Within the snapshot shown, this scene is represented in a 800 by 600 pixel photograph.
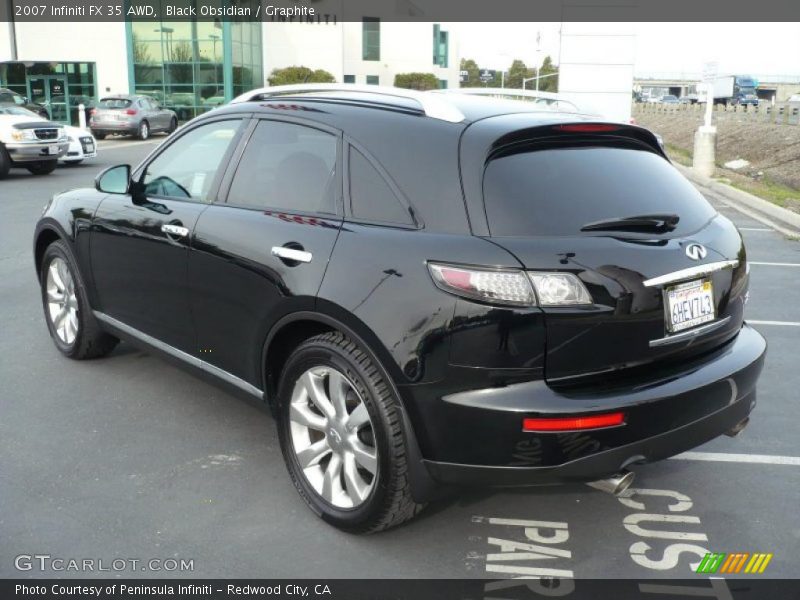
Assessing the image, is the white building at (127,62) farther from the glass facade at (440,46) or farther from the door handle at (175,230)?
the door handle at (175,230)

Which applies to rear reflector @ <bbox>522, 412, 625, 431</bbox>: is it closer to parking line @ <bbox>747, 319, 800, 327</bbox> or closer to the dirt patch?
parking line @ <bbox>747, 319, 800, 327</bbox>

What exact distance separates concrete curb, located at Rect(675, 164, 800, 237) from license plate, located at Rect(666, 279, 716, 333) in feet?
30.5

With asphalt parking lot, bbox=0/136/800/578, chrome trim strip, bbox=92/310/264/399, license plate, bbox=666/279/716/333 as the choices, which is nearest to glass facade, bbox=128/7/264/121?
chrome trim strip, bbox=92/310/264/399

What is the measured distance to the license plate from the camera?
3338mm

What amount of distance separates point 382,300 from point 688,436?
1296 mm

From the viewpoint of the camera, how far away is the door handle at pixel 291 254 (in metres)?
3.63

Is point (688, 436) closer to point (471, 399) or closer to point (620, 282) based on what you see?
point (620, 282)

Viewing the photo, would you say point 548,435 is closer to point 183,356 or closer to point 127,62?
point 183,356

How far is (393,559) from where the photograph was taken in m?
3.46

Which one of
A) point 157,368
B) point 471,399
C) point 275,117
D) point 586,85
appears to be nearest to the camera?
point 471,399

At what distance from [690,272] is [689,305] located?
0.43ft

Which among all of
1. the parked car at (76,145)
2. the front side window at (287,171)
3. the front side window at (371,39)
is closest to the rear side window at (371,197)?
the front side window at (287,171)

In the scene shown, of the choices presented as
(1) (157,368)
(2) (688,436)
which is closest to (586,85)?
(1) (157,368)

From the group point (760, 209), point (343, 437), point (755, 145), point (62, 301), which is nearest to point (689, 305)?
Result: point (343, 437)
